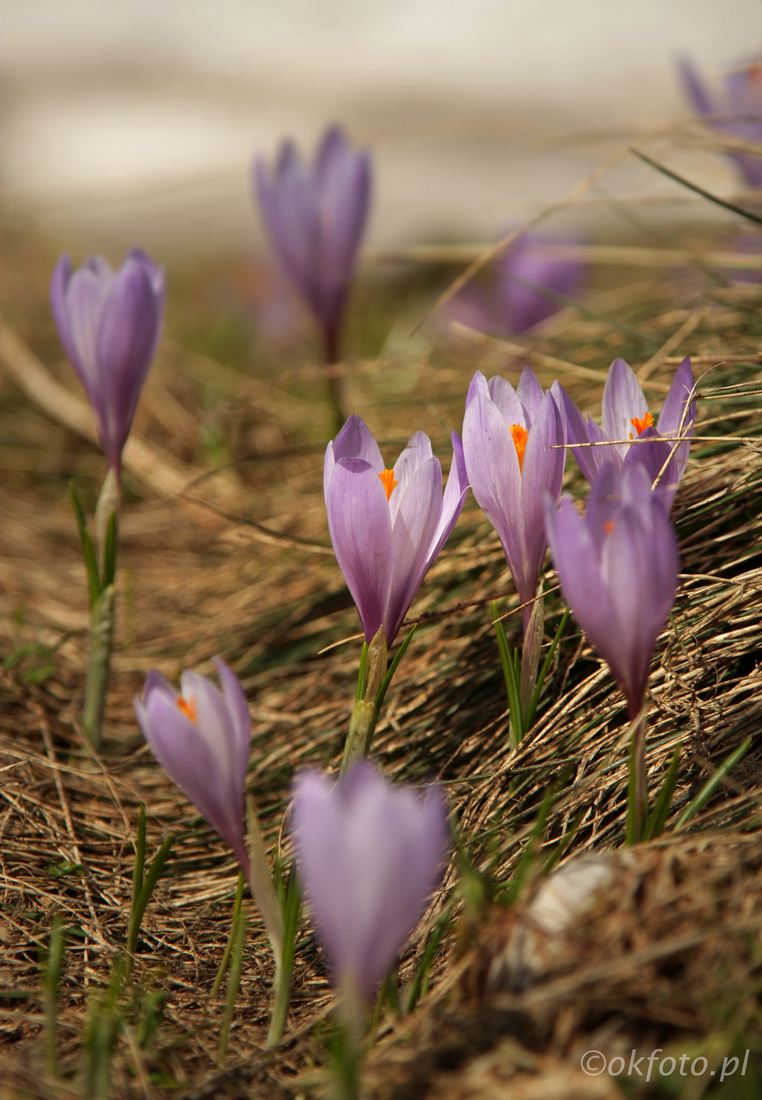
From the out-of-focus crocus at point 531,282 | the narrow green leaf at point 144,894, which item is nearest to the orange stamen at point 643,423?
the narrow green leaf at point 144,894

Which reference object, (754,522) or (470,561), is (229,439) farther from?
(754,522)

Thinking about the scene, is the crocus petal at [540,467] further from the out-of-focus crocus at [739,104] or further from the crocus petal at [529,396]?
the out-of-focus crocus at [739,104]

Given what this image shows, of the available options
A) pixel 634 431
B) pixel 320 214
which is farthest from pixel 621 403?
pixel 320 214

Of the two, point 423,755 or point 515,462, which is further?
point 423,755

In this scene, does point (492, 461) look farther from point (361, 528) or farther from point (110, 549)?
point (110, 549)

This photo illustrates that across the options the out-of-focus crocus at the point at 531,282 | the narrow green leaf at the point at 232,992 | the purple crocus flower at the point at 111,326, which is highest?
the out-of-focus crocus at the point at 531,282

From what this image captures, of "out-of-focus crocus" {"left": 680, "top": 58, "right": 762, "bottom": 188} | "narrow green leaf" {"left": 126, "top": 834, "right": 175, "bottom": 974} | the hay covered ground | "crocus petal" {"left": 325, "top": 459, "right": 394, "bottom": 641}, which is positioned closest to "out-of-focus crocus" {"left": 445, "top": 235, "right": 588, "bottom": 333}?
the hay covered ground
